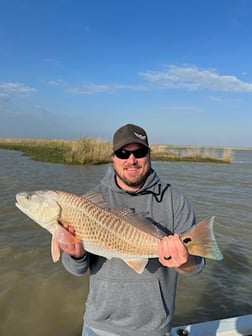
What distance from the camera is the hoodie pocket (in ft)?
8.30

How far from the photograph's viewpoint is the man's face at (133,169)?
2.78 metres

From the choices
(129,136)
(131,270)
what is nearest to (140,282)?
(131,270)

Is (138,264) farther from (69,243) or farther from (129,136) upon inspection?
(129,136)

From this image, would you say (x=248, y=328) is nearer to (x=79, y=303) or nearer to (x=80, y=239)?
(x=80, y=239)

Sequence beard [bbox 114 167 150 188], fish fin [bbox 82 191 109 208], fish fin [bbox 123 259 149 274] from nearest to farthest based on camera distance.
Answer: fish fin [bbox 123 259 149 274] → fish fin [bbox 82 191 109 208] → beard [bbox 114 167 150 188]

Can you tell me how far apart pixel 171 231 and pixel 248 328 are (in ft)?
5.80

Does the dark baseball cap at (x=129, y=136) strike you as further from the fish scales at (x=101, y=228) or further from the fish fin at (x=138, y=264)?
the fish fin at (x=138, y=264)

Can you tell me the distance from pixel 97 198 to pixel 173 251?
2.25ft

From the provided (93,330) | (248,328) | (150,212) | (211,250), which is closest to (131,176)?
(150,212)

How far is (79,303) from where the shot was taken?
18.9ft

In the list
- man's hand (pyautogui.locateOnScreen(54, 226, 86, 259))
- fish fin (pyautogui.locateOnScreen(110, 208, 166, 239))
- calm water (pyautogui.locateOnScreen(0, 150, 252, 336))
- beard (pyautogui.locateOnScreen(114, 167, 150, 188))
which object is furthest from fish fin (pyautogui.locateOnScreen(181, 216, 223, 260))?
calm water (pyautogui.locateOnScreen(0, 150, 252, 336))

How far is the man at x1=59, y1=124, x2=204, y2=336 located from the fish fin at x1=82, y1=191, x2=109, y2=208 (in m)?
0.14

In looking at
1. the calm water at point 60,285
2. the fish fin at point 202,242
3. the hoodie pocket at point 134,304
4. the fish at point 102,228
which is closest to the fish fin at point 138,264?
the fish at point 102,228

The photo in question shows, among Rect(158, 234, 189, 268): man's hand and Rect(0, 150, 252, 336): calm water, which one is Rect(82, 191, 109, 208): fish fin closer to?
Rect(158, 234, 189, 268): man's hand
